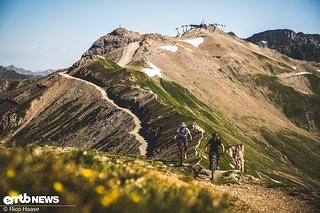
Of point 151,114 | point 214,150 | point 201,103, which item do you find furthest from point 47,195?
point 201,103

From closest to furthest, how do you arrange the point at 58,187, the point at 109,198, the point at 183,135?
the point at 109,198 → the point at 58,187 → the point at 183,135

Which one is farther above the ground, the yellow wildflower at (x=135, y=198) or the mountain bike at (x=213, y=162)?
the yellow wildflower at (x=135, y=198)

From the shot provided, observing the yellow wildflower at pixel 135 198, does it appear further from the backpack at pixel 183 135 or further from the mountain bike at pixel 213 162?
the backpack at pixel 183 135

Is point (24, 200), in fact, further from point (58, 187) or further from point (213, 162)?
point (213, 162)

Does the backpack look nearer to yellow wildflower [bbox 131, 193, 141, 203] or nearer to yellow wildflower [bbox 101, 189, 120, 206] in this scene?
yellow wildflower [bbox 131, 193, 141, 203]

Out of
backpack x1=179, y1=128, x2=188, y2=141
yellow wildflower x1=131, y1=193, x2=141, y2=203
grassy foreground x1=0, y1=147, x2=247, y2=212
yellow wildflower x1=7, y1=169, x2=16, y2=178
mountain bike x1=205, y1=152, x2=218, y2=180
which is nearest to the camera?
grassy foreground x1=0, y1=147, x2=247, y2=212

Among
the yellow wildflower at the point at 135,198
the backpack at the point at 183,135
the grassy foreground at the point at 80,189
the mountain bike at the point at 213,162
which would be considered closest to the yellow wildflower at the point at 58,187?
the grassy foreground at the point at 80,189

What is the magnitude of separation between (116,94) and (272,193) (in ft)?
339

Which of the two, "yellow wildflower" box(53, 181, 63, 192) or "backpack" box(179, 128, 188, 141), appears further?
"backpack" box(179, 128, 188, 141)

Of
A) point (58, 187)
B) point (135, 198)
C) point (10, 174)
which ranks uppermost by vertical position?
point (10, 174)

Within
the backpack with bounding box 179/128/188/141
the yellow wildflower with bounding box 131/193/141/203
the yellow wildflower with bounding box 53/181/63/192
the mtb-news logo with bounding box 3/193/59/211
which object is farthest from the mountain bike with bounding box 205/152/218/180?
the mtb-news logo with bounding box 3/193/59/211

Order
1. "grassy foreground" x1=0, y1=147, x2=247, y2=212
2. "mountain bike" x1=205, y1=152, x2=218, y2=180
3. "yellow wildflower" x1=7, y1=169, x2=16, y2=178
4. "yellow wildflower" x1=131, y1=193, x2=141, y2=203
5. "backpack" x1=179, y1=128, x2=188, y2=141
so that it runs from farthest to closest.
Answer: "backpack" x1=179, y1=128, x2=188, y2=141 → "mountain bike" x1=205, y1=152, x2=218, y2=180 → "yellow wildflower" x1=7, y1=169, x2=16, y2=178 → "yellow wildflower" x1=131, y1=193, x2=141, y2=203 → "grassy foreground" x1=0, y1=147, x2=247, y2=212

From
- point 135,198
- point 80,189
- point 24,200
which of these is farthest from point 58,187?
point 135,198

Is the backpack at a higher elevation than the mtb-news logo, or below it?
below
